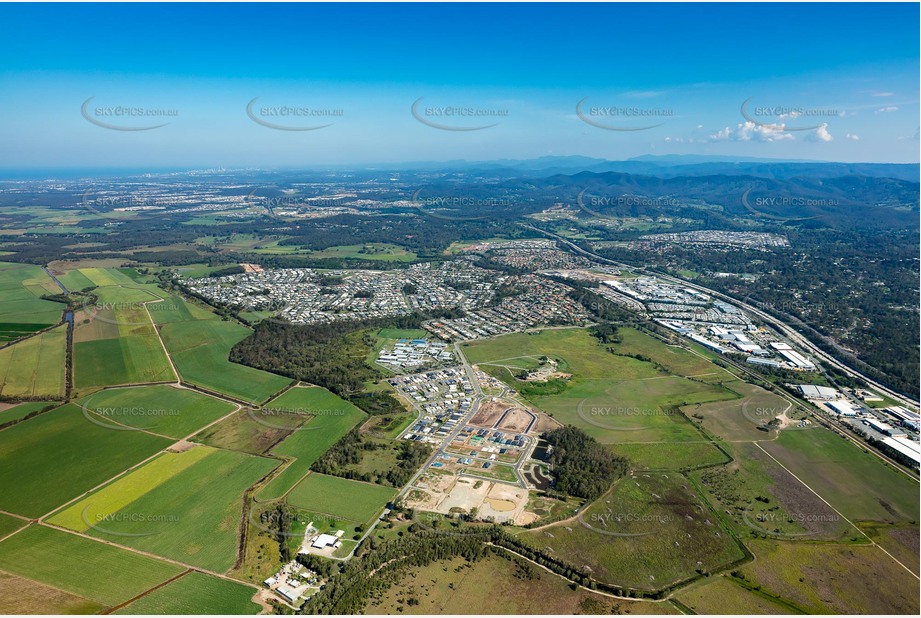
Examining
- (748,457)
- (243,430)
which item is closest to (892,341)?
(748,457)

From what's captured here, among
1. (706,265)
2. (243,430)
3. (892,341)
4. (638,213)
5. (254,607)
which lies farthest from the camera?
(638,213)

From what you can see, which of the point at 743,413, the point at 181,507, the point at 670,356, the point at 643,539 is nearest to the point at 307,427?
the point at 181,507

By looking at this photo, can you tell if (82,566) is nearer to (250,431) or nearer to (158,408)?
(250,431)

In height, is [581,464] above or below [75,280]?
below

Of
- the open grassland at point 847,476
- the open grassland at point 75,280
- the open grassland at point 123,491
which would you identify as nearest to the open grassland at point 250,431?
the open grassland at point 123,491

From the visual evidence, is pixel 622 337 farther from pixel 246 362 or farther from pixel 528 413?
pixel 246 362

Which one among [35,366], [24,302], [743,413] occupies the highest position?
[24,302]
